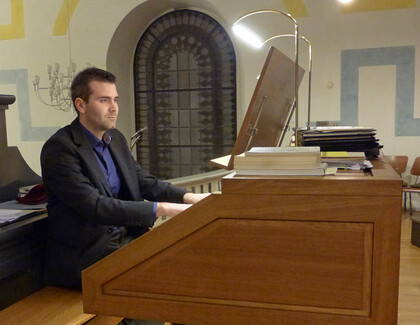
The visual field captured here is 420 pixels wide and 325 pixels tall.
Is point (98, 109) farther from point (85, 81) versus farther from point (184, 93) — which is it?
point (184, 93)

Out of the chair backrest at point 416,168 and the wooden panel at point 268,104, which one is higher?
the wooden panel at point 268,104

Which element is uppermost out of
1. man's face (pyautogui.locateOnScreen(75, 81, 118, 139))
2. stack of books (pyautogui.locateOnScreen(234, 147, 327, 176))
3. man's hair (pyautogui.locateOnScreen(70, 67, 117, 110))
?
man's hair (pyautogui.locateOnScreen(70, 67, 117, 110))

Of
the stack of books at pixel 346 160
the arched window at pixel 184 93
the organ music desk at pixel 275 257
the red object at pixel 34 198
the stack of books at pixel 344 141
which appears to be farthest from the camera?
the arched window at pixel 184 93

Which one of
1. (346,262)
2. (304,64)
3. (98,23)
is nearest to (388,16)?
(304,64)

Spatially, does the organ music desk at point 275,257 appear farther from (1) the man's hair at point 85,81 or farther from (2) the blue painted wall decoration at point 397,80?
(2) the blue painted wall decoration at point 397,80

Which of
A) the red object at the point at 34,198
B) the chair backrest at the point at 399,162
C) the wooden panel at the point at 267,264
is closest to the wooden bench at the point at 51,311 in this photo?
the red object at the point at 34,198

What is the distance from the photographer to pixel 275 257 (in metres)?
1.08

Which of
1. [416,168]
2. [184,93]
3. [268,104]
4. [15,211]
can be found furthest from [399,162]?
[15,211]

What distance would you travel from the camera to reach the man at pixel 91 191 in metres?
1.81

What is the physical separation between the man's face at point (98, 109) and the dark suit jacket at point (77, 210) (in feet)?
0.24

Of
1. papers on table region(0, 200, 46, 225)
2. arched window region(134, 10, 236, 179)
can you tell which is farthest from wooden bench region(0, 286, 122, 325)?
arched window region(134, 10, 236, 179)

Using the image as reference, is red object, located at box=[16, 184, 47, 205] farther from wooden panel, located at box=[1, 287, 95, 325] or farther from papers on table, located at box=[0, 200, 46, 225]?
wooden panel, located at box=[1, 287, 95, 325]

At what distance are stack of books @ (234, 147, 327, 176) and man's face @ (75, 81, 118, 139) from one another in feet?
3.79

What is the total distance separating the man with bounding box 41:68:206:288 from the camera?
1811 mm
